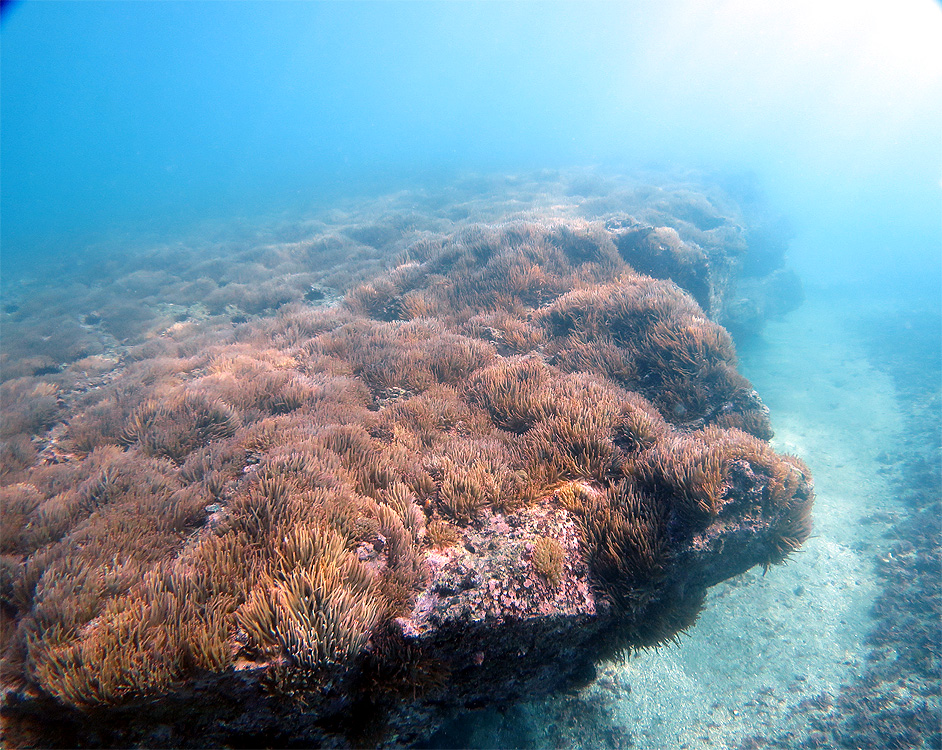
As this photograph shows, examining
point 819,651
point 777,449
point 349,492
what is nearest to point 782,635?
point 819,651

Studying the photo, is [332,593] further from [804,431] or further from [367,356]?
[804,431]

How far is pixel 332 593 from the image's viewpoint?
8.52 ft

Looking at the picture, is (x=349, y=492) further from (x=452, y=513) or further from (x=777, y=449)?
(x=777, y=449)

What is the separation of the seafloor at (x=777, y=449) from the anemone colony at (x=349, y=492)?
84.7 inches

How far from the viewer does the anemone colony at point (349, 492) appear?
8.19 feet

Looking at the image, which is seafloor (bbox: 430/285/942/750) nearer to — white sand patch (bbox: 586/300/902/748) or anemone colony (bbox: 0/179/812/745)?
white sand patch (bbox: 586/300/902/748)

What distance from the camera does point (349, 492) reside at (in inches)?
137

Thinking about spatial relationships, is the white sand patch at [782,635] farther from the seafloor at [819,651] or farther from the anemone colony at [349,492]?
the anemone colony at [349,492]

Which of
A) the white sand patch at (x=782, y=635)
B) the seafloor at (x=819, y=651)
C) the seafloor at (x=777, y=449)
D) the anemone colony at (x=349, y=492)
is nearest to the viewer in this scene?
the anemone colony at (x=349, y=492)

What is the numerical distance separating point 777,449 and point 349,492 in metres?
16.2

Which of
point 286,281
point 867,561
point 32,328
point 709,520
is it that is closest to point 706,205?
point 867,561

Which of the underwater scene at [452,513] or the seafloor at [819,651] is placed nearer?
the underwater scene at [452,513]

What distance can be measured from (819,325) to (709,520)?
31.1 m

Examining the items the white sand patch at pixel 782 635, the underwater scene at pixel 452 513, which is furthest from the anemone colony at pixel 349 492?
the white sand patch at pixel 782 635
